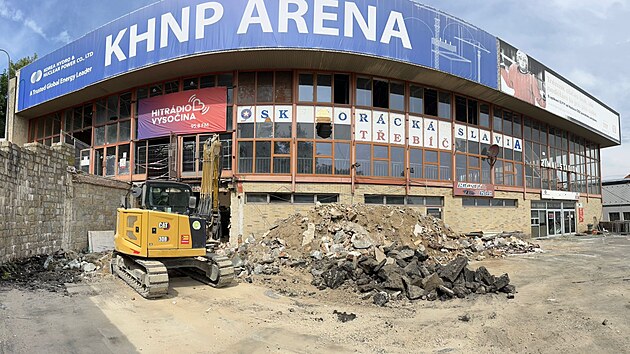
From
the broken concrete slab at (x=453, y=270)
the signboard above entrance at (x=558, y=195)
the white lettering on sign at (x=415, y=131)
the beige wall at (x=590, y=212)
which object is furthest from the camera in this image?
the beige wall at (x=590, y=212)

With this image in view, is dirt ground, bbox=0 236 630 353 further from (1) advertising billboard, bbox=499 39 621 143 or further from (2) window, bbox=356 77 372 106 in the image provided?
(1) advertising billboard, bbox=499 39 621 143

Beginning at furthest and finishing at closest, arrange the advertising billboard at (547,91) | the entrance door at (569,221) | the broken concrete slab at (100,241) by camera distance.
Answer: the entrance door at (569,221), the advertising billboard at (547,91), the broken concrete slab at (100,241)

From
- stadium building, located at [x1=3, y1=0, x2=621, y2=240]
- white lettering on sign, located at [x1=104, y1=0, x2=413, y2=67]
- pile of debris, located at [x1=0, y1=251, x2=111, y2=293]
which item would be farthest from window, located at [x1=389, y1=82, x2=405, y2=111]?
pile of debris, located at [x1=0, y1=251, x2=111, y2=293]

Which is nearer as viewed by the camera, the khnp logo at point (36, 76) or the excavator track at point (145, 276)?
the excavator track at point (145, 276)

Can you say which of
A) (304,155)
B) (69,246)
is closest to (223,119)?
(304,155)

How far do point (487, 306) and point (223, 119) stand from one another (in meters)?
15.3

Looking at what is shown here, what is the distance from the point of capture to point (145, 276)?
10188mm

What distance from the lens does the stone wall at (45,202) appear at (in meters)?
12.4

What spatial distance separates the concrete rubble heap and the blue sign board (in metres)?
8.07

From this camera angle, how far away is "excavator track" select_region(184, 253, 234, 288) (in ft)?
37.0

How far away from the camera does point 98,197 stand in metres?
18.2

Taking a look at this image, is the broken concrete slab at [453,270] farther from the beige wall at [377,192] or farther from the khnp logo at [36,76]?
the khnp logo at [36,76]

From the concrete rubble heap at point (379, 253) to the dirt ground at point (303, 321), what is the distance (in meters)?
0.60

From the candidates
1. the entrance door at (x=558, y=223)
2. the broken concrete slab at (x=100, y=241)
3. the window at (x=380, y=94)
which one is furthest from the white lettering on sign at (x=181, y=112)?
the entrance door at (x=558, y=223)
